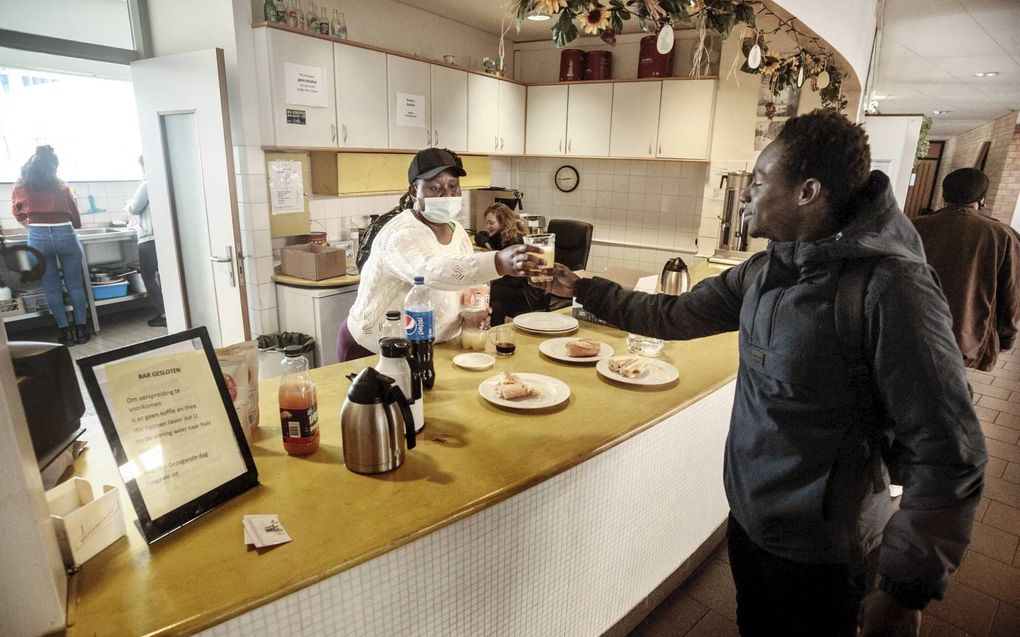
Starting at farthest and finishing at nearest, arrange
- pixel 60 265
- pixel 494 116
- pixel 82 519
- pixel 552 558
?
pixel 494 116 → pixel 60 265 → pixel 552 558 → pixel 82 519

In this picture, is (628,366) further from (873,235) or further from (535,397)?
(873,235)

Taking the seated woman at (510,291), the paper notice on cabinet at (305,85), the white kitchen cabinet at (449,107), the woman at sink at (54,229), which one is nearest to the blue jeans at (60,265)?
the woman at sink at (54,229)

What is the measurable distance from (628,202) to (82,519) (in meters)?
5.45

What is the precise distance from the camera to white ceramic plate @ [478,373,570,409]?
5.40 ft

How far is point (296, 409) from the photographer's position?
1.33m

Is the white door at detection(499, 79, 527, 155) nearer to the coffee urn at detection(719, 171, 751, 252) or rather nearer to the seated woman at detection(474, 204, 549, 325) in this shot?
the seated woman at detection(474, 204, 549, 325)

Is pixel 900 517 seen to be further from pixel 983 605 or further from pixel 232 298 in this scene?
pixel 232 298

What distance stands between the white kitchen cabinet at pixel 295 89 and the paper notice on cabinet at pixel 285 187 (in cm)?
25

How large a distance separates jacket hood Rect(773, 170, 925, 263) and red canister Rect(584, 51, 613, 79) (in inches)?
188

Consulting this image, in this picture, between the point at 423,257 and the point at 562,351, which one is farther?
the point at 562,351

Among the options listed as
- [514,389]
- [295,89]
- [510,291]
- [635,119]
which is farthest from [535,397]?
[635,119]

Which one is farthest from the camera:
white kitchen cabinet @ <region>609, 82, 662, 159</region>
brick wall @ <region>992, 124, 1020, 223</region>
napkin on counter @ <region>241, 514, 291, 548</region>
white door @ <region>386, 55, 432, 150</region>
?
brick wall @ <region>992, 124, 1020, 223</region>

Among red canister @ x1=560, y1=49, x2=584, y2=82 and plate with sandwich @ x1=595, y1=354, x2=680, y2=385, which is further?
red canister @ x1=560, y1=49, x2=584, y2=82

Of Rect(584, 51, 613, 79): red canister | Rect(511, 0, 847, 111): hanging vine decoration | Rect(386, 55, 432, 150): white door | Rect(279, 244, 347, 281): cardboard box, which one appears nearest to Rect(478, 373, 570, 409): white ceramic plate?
Rect(511, 0, 847, 111): hanging vine decoration
